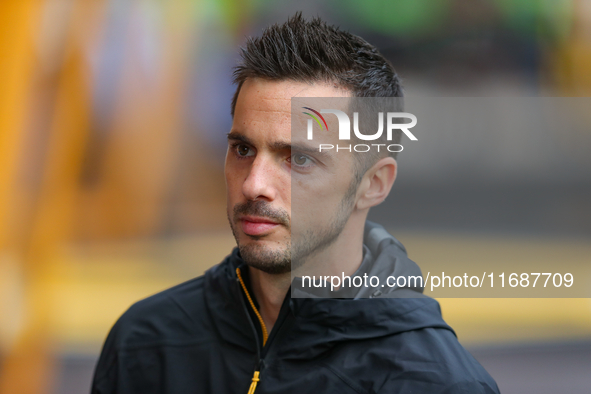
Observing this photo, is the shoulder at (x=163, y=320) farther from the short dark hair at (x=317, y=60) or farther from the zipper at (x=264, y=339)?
the short dark hair at (x=317, y=60)

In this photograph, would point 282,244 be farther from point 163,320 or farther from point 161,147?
point 161,147

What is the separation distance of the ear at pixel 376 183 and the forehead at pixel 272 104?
0.64 ft

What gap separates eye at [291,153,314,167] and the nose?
51 millimetres

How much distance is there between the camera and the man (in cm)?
98

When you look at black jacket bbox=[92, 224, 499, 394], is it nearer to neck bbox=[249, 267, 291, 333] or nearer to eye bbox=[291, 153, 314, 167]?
neck bbox=[249, 267, 291, 333]

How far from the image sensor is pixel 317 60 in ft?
3.39

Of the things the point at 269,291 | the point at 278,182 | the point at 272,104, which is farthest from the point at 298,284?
the point at 272,104

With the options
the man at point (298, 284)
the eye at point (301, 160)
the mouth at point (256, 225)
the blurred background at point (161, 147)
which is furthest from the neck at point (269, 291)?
the blurred background at point (161, 147)

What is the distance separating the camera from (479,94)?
2.48 metres

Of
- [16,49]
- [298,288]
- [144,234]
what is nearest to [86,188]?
[144,234]

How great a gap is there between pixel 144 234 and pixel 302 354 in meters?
2.20

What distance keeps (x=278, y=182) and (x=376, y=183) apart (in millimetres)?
268

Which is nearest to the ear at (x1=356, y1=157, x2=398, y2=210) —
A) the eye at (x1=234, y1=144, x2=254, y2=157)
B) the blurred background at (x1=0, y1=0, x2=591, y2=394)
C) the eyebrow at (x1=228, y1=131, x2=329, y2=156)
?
the eyebrow at (x1=228, y1=131, x2=329, y2=156)

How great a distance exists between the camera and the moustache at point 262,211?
1.00 meters
